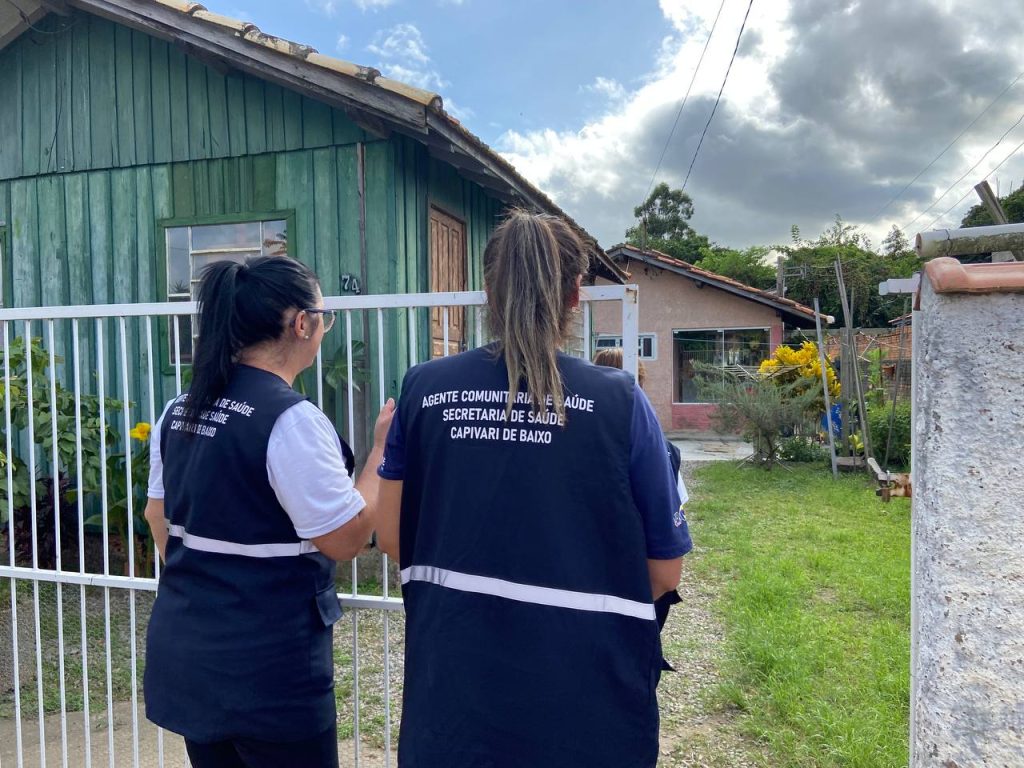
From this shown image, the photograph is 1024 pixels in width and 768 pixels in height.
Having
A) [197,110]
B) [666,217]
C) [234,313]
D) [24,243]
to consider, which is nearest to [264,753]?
[234,313]

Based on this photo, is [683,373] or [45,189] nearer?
[45,189]

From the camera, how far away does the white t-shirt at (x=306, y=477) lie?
62.2 inches

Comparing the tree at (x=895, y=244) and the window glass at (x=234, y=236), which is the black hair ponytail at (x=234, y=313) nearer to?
the window glass at (x=234, y=236)

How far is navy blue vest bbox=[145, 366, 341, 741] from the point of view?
1.62m

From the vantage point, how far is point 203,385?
170 cm

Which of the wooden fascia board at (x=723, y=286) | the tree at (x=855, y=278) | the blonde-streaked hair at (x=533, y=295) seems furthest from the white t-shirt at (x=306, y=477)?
the tree at (x=855, y=278)

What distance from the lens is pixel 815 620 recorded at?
15.1 feet

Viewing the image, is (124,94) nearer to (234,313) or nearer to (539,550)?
(234,313)

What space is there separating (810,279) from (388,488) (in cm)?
2925

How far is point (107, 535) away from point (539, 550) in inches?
96.9

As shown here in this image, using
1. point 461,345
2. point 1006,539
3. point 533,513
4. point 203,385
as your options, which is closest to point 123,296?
point 461,345

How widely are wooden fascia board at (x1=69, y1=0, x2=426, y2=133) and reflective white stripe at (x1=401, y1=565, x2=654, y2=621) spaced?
411 centimetres

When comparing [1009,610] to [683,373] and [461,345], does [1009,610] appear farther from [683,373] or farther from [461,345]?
[683,373]

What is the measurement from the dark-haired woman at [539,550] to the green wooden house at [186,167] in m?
3.93
